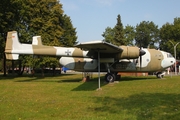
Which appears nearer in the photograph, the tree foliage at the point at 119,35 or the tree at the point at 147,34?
the tree foliage at the point at 119,35

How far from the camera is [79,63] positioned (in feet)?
79.7

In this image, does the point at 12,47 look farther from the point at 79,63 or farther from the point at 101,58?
the point at 101,58

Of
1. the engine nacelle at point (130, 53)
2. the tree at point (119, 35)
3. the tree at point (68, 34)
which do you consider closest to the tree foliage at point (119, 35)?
the tree at point (119, 35)

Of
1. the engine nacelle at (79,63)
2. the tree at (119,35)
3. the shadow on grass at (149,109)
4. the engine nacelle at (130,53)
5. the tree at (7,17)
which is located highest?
the tree at (119,35)

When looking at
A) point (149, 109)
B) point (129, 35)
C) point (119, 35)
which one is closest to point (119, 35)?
point (119, 35)

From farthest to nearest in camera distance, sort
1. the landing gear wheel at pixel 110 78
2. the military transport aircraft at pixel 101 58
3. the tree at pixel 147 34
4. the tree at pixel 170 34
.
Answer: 1. the tree at pixel 147 34
2. the tree at pixel 170 34
3. the military transport aircraft at pixel 101 58
4. the landing gear wheel at pixel 110 78

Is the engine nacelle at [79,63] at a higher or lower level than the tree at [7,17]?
lower

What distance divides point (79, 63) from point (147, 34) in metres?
90.5

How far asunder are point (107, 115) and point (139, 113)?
1197 mm

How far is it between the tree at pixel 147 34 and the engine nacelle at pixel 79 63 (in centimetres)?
8480

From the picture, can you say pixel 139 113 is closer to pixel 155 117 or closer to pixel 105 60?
pixel 155 117

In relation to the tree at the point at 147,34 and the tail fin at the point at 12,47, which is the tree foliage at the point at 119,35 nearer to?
the tree at the point at 147,34

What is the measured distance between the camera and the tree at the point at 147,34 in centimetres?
10612

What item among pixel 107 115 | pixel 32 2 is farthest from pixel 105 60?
pixel 32 2
